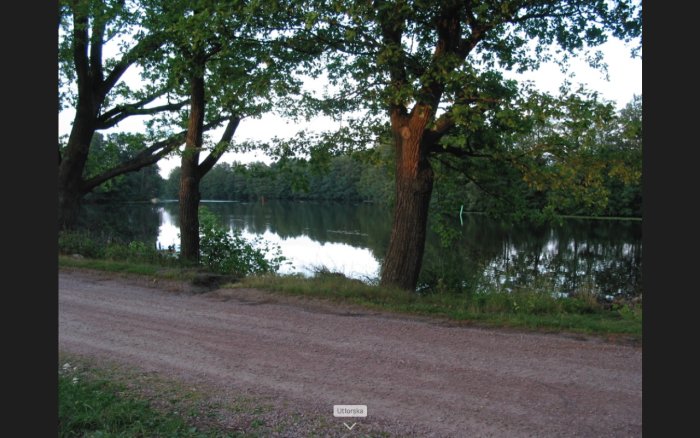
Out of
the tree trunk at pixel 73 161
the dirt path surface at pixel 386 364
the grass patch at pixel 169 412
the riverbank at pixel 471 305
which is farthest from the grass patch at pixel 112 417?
the tree trunk at pixel 73 161

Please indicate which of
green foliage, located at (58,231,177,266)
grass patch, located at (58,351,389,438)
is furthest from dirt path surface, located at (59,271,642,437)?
green foliage, located at (58,231,177,266)

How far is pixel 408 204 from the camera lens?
35.9ft

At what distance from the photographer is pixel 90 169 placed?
2225 centimetres

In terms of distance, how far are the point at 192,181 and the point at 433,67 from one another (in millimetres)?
8054

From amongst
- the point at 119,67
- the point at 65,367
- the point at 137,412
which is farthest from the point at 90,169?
the point at 137,412

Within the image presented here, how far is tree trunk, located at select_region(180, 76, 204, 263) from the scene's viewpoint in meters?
14.5

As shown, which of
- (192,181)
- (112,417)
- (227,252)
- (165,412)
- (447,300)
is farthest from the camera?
(227,252)

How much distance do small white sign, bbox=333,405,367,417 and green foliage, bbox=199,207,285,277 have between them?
10.1 metres

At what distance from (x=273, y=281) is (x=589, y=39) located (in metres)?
7.98

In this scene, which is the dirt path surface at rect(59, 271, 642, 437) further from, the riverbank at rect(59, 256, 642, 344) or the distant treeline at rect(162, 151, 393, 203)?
the distant treeline at rect(162, 151, 393, 203)

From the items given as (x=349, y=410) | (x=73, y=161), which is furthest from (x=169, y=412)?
(x=73, y=161)

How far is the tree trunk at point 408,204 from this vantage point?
1082cm

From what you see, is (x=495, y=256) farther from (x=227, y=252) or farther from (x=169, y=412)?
(x=169, y=412)

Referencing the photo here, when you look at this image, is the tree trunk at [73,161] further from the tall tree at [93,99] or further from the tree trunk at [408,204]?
the tree trunk at [408,204]
